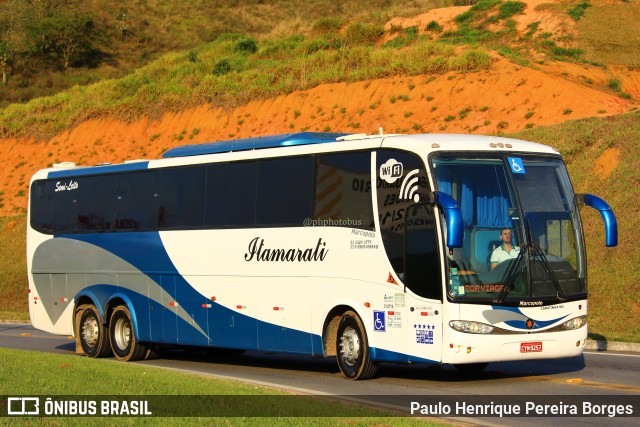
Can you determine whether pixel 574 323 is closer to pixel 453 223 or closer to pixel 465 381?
pixel 465 381

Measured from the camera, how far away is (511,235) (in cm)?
1430

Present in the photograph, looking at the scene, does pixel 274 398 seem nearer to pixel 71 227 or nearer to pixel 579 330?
pixel 579 330

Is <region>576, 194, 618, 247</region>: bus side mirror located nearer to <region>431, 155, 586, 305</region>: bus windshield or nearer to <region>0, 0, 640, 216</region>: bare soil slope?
<region>431, 155, 586, 305</region>: bus windshield

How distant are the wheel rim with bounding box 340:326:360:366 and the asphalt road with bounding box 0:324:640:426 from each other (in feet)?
1.28

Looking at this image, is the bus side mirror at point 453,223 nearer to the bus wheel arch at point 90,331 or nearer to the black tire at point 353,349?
the black tire at point 353,349

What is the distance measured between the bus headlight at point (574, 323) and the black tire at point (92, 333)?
9.96 metres

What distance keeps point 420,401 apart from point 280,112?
1501 inches

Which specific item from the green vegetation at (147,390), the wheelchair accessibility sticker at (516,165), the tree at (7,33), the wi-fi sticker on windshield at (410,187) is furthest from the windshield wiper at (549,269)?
the tree at (7,33)

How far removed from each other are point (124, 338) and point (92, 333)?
936 mm

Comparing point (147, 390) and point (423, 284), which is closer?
point (147, 390)

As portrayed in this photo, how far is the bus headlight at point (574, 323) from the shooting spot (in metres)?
14.6

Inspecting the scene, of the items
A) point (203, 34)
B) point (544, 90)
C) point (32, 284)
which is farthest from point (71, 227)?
point (203, 34)

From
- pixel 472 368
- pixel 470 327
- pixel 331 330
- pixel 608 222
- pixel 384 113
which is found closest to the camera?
pixel 470 327

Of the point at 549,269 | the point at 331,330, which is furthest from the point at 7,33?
the point at 549,269
